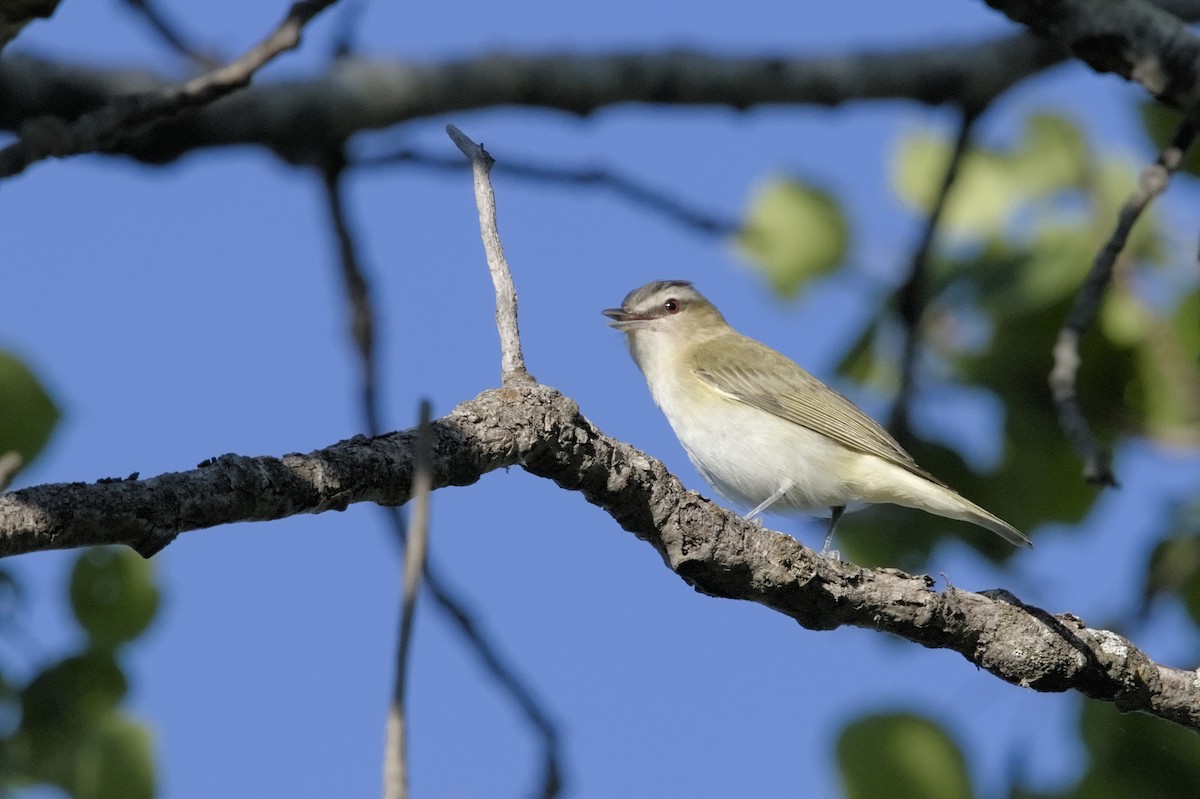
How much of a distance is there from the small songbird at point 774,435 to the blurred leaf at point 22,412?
9.77 ft

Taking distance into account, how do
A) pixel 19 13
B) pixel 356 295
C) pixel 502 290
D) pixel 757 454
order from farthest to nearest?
pixel 757 454, pixel 356 295, pixel 502 290, pixel 19 13

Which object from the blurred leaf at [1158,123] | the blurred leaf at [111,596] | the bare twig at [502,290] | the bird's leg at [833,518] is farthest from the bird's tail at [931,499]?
the blurred leaf at [111,596]

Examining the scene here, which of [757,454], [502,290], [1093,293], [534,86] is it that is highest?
[534,86]

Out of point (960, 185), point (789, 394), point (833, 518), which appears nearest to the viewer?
point (960, 185)

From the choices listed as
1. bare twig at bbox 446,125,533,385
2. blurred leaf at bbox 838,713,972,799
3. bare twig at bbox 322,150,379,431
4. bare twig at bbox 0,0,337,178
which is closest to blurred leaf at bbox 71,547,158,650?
bare twig at bbox 322,150,379,431

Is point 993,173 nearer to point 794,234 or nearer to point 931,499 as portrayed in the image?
point 794,234

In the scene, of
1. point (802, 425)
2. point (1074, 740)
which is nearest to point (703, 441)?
point (802, 425)

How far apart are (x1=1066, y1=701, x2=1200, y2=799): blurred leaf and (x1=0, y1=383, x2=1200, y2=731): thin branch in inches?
14.6

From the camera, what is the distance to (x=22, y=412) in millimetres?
A: 3133

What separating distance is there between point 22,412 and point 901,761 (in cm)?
233

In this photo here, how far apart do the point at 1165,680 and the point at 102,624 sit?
263 centimetres

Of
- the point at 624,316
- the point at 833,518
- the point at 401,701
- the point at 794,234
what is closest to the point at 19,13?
the point at 401,701

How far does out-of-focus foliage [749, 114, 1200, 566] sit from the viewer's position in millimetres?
4555

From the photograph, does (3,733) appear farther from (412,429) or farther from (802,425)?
(802,425)
